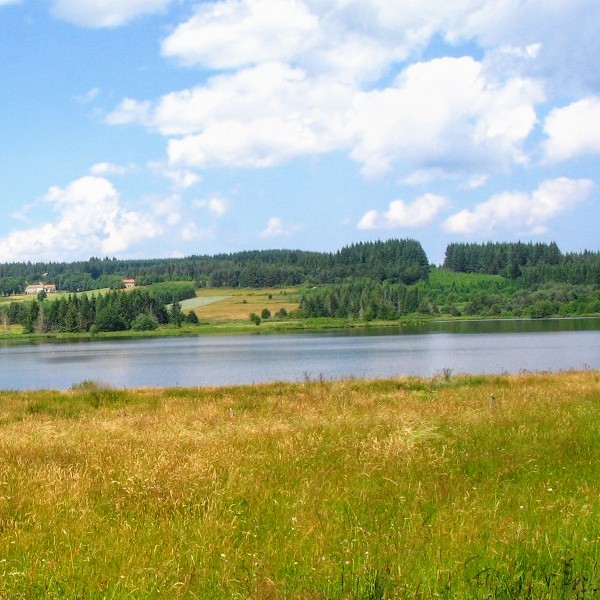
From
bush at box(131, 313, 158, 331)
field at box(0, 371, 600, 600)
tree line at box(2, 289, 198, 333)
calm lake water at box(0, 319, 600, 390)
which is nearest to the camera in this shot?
field at box(0, 371, 600, 600)

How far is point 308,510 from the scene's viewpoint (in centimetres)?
766

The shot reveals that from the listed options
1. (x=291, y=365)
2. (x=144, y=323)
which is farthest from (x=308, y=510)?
(x=144, y=323)

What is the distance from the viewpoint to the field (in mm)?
5707

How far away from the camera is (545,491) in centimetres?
842

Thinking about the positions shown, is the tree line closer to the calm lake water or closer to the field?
the calm lake water

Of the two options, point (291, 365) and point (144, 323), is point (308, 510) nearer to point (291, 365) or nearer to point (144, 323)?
point (291, 365)

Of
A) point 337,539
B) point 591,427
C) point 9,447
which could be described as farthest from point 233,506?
point 591,427

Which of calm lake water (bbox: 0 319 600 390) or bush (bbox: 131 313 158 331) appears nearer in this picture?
calm lake water (bbox: 0 319 600 390)

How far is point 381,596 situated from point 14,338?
18156 cm

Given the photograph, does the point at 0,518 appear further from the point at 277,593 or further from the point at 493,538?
the point at 493,538

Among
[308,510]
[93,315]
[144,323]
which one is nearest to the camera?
[308,510]

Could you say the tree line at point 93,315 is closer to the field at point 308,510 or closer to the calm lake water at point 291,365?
the calm lake water at point 291,365

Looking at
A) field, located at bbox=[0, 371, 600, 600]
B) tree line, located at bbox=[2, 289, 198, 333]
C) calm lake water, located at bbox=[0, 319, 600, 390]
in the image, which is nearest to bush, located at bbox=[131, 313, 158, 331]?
tree line, located at bbox=[2, 289, 198, 333]

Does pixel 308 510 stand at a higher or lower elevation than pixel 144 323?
higher
